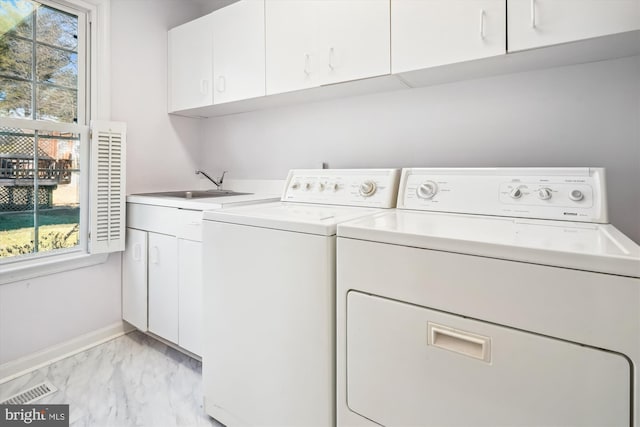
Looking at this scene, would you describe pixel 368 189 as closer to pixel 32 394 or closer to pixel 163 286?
pixel 163 286

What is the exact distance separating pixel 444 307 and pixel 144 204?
1899 mm

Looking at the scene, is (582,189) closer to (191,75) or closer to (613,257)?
(613,257)

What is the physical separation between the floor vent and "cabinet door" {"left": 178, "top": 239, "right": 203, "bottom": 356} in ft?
2.07

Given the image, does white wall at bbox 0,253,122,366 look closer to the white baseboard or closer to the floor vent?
the white baseboard

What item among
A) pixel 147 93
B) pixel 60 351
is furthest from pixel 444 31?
pixel 60 351

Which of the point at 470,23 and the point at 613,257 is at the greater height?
the point at 470,23

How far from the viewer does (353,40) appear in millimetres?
1586

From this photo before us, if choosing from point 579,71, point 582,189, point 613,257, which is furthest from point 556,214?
point 579,71

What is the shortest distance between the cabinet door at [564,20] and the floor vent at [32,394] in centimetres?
259

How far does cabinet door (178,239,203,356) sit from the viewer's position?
1826 mm

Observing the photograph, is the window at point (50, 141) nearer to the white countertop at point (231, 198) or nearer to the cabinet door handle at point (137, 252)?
the cabinet door handle at point (137, 252)

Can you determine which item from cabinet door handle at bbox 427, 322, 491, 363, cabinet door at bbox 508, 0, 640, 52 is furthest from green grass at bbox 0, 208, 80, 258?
cabinet door at bbox 508, 0, 640, 52

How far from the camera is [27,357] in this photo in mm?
1907

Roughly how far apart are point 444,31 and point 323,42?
59 centimetres
